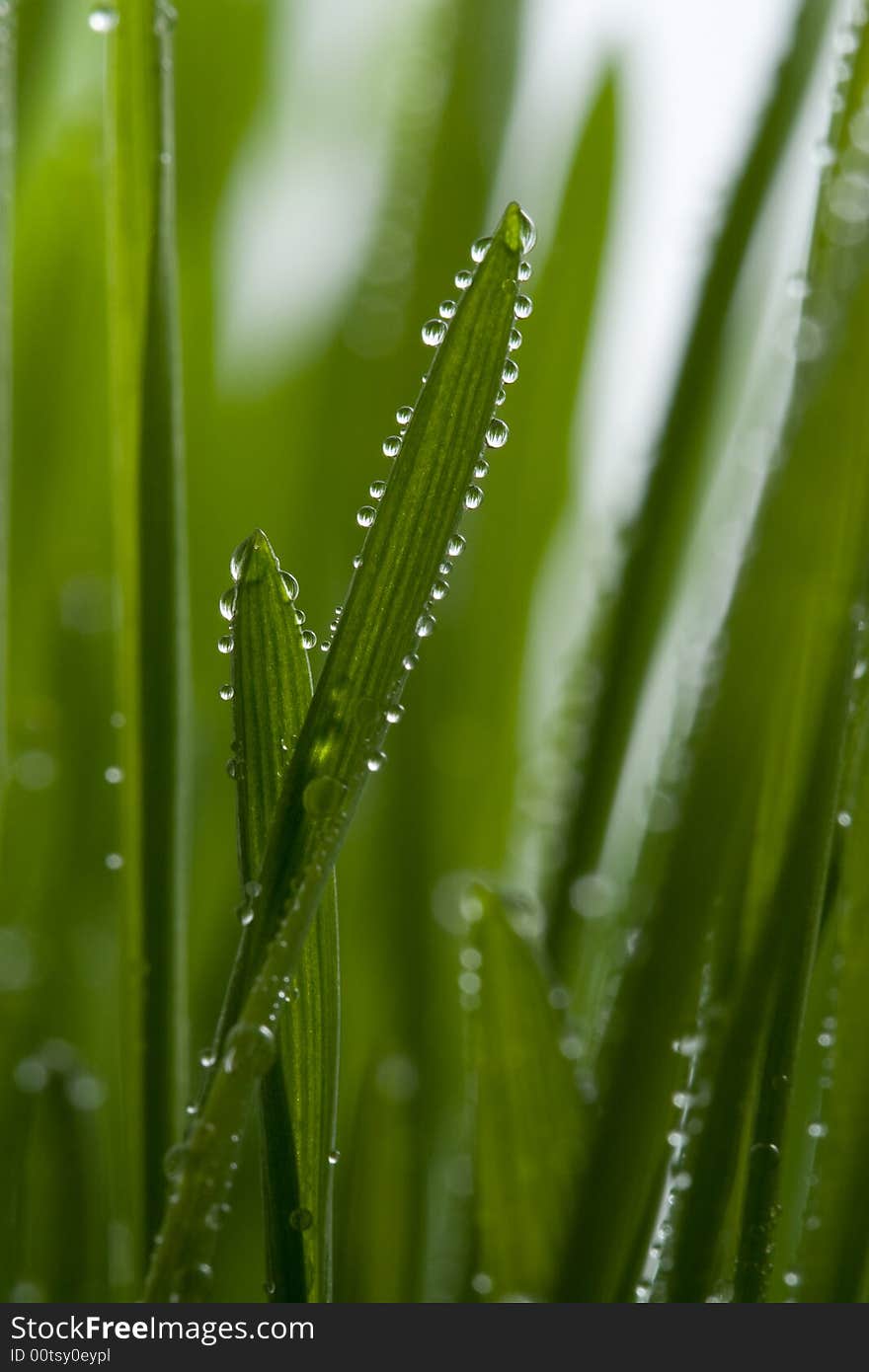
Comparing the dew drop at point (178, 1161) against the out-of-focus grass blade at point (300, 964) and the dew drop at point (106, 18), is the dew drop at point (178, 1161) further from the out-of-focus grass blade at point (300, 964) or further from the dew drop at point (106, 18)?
the dew drop at point (106, 18)

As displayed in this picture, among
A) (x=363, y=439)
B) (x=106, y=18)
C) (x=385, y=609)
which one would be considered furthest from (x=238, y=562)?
(x=363, y=439)

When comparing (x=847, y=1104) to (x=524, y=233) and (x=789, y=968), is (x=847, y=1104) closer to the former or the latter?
(x=789, y=968)

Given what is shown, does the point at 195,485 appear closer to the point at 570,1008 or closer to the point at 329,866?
the point at 570,1008

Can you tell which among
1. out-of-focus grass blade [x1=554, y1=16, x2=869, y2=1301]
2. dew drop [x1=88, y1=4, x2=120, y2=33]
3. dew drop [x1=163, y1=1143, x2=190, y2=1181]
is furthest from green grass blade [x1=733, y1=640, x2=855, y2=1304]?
dew drop [x1=88, y1=4, x2=120, y2=33]

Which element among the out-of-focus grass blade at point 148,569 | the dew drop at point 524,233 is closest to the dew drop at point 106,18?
the out-of-focus grass blade at point 148,569

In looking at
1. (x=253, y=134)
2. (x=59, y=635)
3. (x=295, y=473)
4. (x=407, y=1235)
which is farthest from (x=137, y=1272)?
(x=253, y=134)

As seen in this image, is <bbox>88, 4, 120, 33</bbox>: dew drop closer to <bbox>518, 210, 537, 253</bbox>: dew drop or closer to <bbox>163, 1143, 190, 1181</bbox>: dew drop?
<bbox>518, 210, 537, 253</bbox>: dew drop
